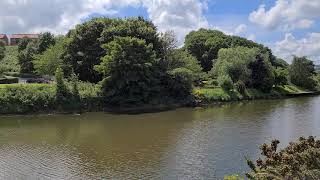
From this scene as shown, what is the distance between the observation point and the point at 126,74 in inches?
2509

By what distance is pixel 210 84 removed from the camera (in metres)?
84.9

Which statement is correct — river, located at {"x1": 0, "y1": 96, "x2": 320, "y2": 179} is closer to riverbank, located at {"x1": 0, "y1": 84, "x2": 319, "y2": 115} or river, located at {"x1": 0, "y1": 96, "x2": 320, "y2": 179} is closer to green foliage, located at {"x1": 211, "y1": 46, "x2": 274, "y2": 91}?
riverbank, located at {"x1": 0, "y1": 84, "x2": 319, "y2": 115}

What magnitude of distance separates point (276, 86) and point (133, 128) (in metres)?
53.1

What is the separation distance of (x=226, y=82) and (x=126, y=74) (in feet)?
69.3

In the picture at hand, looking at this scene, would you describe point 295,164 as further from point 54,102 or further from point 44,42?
point 44,42

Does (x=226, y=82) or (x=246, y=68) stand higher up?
(x=246, y=68)

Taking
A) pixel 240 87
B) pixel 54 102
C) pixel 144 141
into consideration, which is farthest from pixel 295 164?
pixel 240 87

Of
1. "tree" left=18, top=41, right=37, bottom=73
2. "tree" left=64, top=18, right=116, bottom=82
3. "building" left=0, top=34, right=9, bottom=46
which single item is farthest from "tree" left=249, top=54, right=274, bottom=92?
"building" left=0, top=34, right=9, bottom=46

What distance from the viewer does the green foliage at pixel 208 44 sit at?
113m

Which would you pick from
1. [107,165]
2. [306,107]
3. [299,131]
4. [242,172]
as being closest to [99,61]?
[306,107]

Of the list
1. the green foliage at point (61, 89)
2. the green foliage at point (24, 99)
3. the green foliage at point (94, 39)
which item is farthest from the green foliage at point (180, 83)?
the green foliage at point (24, 99)

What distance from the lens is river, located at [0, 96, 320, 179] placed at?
96.9 ft

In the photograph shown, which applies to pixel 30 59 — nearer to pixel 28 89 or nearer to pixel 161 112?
pixel 28 89

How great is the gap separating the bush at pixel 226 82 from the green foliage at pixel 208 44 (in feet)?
90.6
